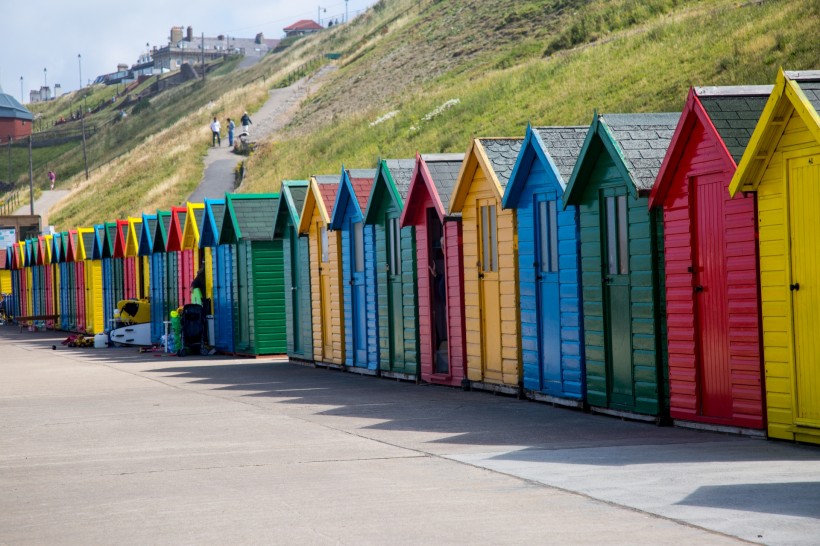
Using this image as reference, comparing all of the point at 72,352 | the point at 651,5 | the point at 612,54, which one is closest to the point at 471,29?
the point at 651,5

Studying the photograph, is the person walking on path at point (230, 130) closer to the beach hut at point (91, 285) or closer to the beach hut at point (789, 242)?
the beach hut at point (91, 285)

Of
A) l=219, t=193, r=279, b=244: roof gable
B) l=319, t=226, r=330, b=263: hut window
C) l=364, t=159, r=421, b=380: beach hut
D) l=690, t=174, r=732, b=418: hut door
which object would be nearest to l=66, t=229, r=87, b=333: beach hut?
l=219, t=193, r=279, b=244: roof gable

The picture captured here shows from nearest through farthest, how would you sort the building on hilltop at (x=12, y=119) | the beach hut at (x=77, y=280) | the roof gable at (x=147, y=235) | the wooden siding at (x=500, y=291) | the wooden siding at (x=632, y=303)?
the wooden siding at (x=632, y=303), the wooden siding at (x=500, y=291), the roof gable at (x=147, y=235), the beach hut at (x=77, y=280), the building on hilltop at (x=12, y=119)

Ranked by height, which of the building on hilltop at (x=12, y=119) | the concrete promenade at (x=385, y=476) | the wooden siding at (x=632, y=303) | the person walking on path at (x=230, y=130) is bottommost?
the concrete promenade at (x=385, y=476)

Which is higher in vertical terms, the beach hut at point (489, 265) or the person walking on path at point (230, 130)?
the person walking on path at point (230, 130)

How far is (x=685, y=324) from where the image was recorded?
11812 mm

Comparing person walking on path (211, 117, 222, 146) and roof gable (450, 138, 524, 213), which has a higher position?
person walking on path (211, 117, 222, 146)

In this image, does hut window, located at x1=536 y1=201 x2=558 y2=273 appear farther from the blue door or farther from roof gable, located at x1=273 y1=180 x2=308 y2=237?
the blue door

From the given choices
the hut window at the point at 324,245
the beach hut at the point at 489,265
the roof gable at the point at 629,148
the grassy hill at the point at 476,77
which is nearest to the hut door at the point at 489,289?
the beach hut at the point at 489,265

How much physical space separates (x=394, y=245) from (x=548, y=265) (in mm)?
4785

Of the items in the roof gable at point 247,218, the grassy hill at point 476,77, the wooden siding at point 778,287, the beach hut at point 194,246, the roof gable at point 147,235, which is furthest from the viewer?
the grassy hill at point 476,77

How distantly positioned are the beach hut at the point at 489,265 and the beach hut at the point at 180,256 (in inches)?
535

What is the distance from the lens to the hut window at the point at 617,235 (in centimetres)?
1287

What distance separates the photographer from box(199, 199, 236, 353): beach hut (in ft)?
86.2
